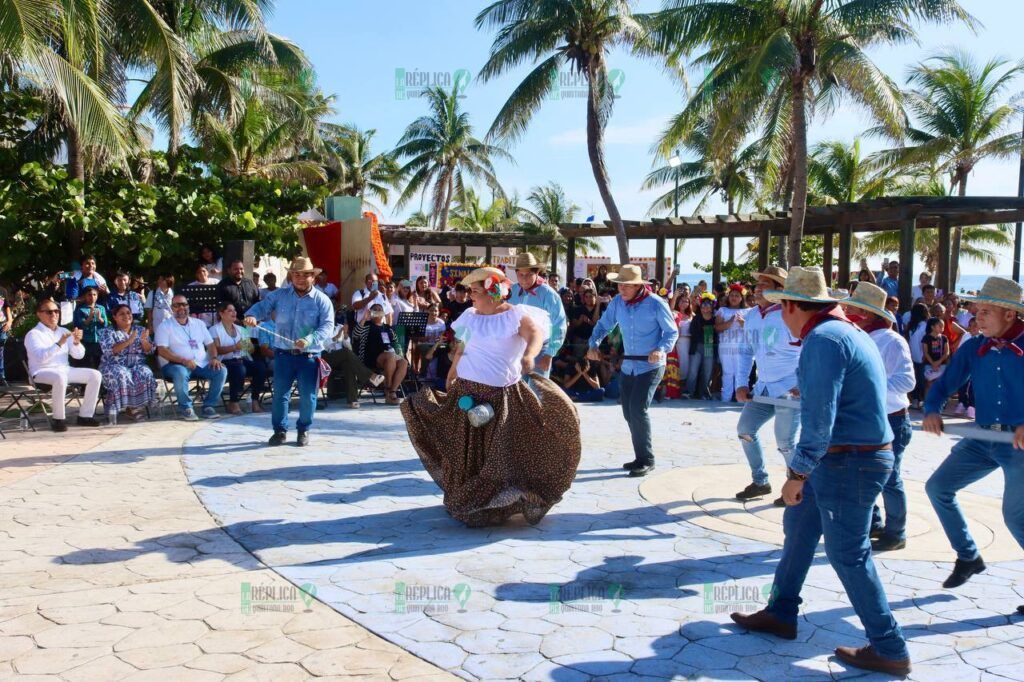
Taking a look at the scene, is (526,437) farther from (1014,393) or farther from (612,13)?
(612,13)

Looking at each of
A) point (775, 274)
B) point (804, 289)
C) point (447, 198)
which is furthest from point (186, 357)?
point (447, 198)

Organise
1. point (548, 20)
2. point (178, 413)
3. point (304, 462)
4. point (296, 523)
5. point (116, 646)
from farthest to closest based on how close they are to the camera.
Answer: point (548, 20), point (178, 413), point (304, 462), point (296, 523), point (116, 646)

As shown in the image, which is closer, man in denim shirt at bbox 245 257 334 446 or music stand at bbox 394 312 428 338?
man in denim shirt at bbox 245 257 334 446

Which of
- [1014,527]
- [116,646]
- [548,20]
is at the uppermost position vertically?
[548,20]

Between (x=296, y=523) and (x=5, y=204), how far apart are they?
933 cm

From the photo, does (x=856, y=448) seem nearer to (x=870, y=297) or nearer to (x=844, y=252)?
(x=870, y=297)

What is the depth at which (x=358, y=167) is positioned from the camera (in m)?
46.5

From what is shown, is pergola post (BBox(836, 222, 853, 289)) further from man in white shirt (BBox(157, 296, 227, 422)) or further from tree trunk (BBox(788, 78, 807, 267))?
man in white shirt (BBox(157, 296, 227, 422))

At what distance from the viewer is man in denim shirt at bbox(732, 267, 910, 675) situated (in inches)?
147

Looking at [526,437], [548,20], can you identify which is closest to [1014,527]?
[526,437]

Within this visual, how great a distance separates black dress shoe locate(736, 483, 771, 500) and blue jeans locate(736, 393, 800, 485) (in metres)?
0.03

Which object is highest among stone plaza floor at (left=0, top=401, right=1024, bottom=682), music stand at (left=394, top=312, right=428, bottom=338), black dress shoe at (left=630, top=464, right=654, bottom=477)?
music stand at (left=394, top=312, right=428, bottom=338)

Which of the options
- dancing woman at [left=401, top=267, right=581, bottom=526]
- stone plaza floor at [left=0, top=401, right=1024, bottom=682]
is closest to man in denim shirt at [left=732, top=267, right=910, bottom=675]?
stone plaza floor at [left=0, top=401, right=1024, bottom=682]

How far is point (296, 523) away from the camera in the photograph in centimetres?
604
